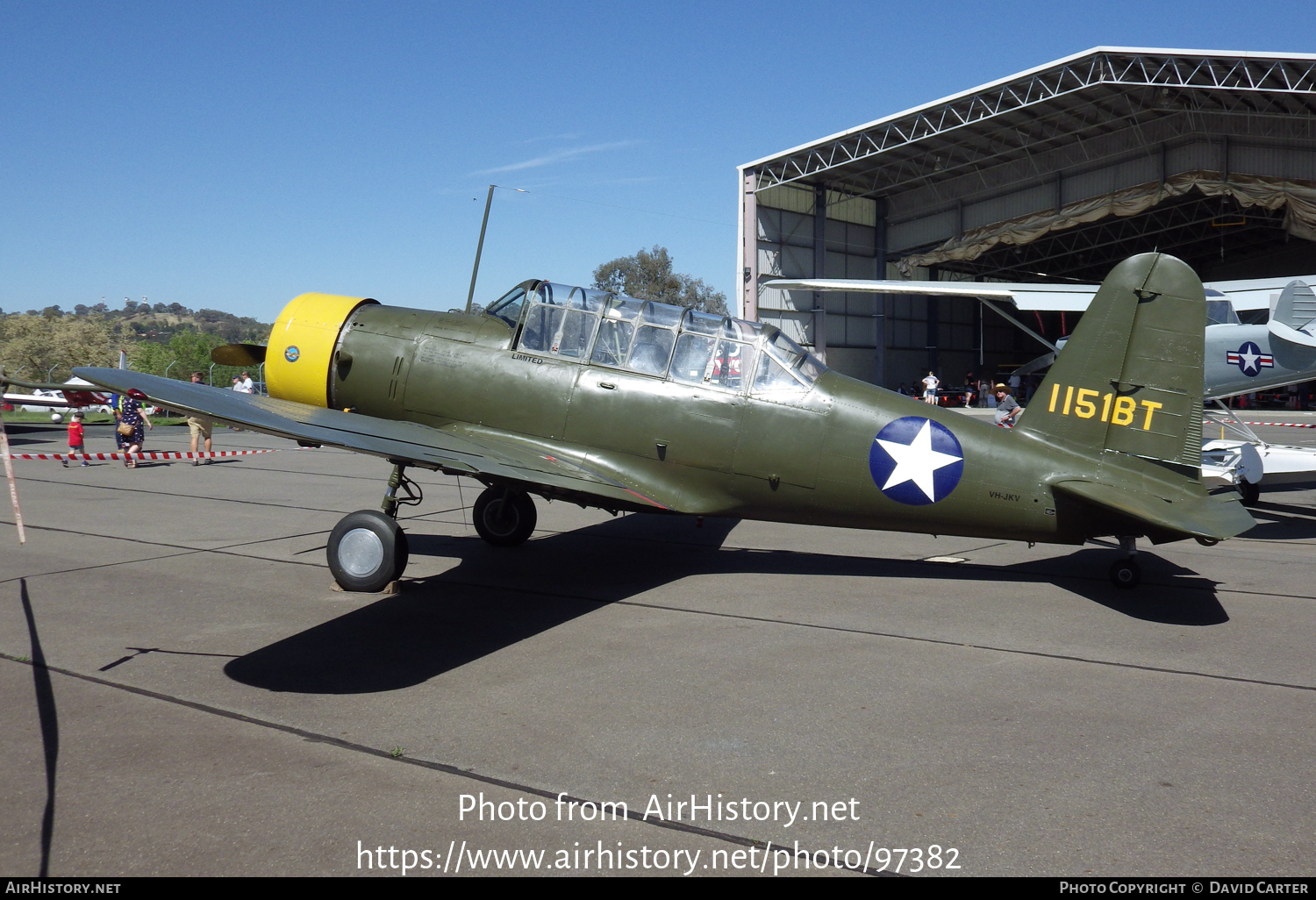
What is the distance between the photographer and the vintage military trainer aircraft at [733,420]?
6.48 metres

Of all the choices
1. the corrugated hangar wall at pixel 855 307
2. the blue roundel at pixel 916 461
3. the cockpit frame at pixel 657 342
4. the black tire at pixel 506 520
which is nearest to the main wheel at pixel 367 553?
the cockpit frame at pixel 657 342

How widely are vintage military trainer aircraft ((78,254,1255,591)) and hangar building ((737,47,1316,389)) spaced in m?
22.9

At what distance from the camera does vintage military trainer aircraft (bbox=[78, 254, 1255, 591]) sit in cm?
648

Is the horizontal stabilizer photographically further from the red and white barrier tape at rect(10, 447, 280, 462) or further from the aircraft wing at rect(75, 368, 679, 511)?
the red and white barrier tape at rect(10, 447, 280, 462)

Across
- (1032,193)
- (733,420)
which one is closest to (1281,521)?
(733,420)

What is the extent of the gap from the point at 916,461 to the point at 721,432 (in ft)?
5.10

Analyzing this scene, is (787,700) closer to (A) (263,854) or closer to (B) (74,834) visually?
(A) (263,854)

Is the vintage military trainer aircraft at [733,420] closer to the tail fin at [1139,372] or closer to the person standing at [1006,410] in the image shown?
the tail fin at [1139,372]

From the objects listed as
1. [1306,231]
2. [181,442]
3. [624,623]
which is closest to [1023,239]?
[1306,231]

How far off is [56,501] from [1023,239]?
34.6m

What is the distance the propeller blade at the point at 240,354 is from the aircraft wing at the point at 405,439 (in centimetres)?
176

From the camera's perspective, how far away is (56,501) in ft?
36.9

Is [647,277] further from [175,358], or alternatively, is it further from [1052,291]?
[1052,291]

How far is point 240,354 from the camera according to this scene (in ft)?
27.7
